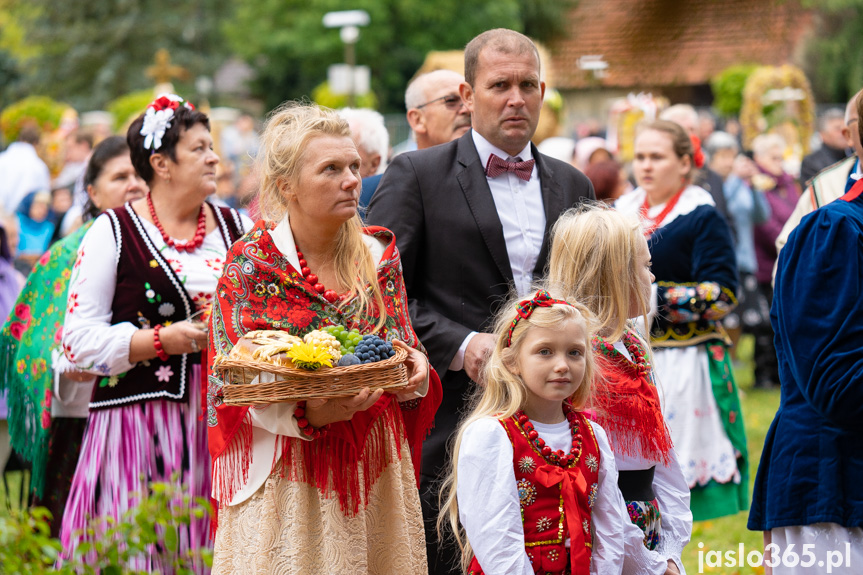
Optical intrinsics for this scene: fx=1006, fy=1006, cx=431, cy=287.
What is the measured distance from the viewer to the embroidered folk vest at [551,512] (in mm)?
2863

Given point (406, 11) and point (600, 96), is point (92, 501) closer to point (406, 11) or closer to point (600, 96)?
point (600, 96)

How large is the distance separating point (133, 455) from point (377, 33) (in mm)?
32840

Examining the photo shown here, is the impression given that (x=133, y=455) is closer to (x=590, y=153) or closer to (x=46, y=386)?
(x=46, y=386)

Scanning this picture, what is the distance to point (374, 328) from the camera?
3152mm

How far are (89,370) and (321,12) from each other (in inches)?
1344

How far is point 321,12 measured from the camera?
36281 millimetres

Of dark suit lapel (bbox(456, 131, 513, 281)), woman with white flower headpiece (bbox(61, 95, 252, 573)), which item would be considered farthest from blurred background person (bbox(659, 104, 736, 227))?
woman with white flower headpiece (bbox(61, 95, 252, 573))

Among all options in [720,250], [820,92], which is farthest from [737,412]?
[820,92]

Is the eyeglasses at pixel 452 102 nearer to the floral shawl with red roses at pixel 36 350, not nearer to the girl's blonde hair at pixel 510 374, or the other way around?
the floral shawl with red roses at pixel 36 350

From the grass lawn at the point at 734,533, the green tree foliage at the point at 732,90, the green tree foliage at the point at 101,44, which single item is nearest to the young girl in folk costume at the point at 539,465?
the grass lawn at the point at 734,533

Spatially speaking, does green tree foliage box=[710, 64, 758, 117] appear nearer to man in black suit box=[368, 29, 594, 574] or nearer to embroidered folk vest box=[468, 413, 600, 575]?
man in black suit box=[368, 29, 594, 574]

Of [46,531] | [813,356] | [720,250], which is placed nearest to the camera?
[46,531]

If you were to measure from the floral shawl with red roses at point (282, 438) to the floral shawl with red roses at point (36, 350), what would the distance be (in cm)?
168

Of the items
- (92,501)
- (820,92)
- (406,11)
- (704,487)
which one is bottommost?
(704,487)
